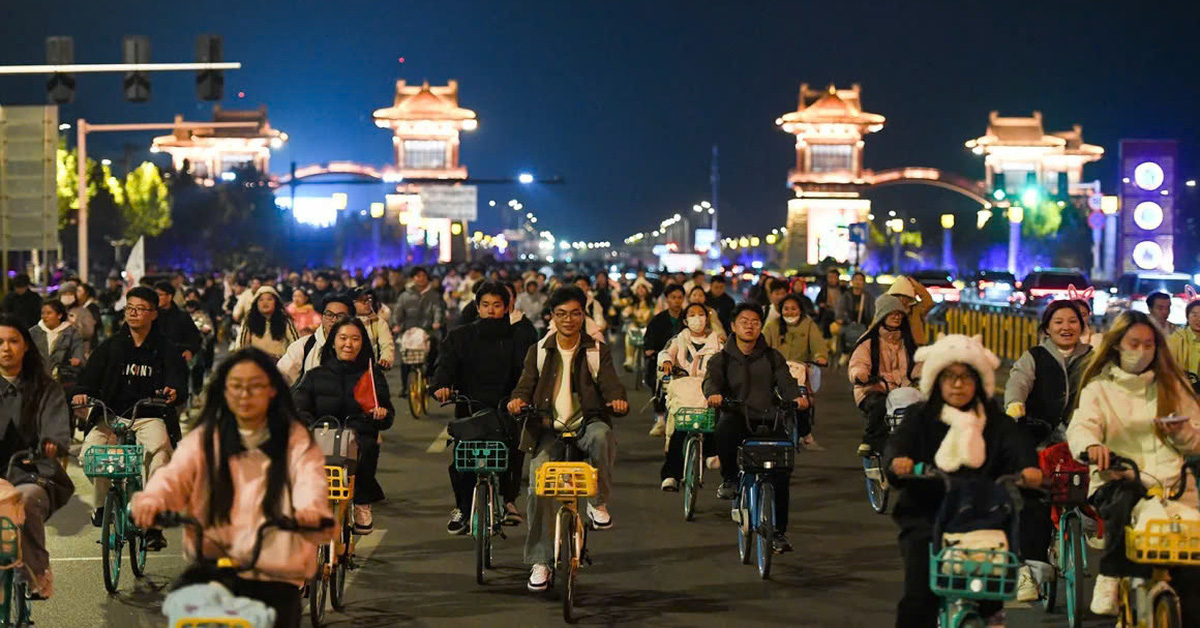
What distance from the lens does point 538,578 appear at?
9445 mm

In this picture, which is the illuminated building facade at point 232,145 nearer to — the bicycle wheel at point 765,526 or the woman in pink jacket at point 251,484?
the bicycle wheel at point 765,526

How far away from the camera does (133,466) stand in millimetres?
9266

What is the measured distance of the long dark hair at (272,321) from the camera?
16594 millimetres

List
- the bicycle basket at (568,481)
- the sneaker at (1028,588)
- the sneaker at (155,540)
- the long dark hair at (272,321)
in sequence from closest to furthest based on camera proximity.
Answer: the bicycle basket at (568,481), the sneaker at (1028,588), the sneaker at (155,540), the long dark hair at (272,321)

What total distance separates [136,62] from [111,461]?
13965mm

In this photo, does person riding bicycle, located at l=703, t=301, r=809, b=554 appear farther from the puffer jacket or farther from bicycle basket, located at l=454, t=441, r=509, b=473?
the puffer jacket

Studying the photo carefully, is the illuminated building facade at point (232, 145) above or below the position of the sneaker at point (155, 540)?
above

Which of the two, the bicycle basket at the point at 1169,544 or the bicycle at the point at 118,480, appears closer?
the bicycle basket at the point at 1169,544

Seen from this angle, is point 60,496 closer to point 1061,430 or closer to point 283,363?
point 283,363

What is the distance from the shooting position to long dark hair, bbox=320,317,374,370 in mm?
10102

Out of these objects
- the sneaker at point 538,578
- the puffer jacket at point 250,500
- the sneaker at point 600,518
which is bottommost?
the sneaker at point 538,578

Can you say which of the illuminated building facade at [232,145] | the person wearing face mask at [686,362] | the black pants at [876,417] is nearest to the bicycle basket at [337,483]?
the black pants at [876,417]

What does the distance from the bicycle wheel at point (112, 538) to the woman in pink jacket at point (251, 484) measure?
389 cm

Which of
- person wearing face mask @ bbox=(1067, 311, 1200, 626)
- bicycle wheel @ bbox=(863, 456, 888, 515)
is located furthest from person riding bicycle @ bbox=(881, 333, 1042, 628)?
bicycle wheel @ bbox=(863, 456, 888, 515)
